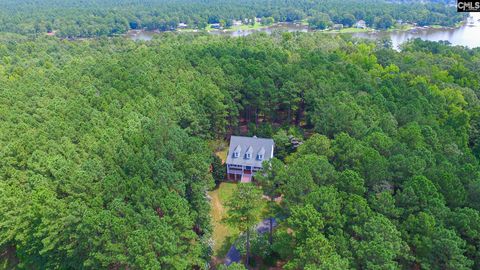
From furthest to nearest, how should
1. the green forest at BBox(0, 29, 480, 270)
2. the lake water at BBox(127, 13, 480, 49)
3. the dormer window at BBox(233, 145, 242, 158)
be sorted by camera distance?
the lake water at BBox(127, 13, 480, 49), the dormer window at BBox(233, 145, 242, 158), the green forest at BBox(0, 29, 480, 270)

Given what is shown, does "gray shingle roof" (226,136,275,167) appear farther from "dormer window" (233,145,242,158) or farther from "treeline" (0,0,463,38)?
"treeline" (0,0,463,38)

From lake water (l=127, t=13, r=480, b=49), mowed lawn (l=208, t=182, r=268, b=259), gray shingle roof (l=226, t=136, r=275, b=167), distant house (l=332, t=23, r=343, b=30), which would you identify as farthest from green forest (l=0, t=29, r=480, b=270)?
distant house (l=332, t=23, r=343, b=30)

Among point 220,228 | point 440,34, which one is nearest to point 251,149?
point 220,228

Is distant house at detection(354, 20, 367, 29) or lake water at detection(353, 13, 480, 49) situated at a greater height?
distant house at detection(354, 20, 367, 29)

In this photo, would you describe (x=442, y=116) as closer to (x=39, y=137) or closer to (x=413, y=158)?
(x=413, y=158)

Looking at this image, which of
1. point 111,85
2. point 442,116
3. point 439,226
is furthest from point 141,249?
point 442,116
